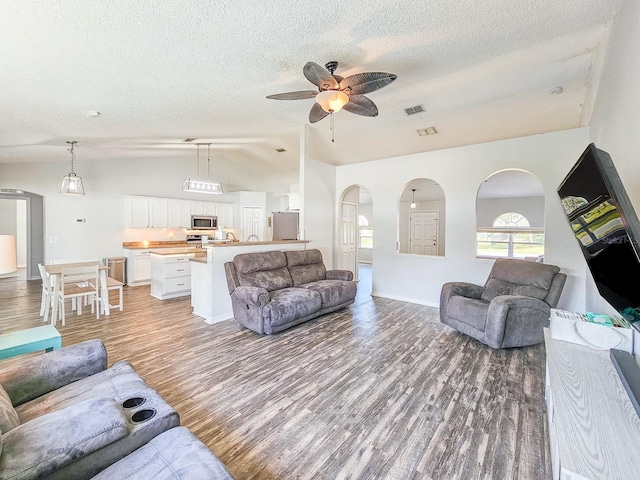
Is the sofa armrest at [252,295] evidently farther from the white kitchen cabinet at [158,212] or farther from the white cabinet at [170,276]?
the white kitchen cabinet at [158,212]

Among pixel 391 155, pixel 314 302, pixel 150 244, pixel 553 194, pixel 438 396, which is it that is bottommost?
pixel 438 396

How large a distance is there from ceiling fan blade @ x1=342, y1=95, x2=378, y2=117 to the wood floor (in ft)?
8.56

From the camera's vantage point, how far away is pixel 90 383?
161cm

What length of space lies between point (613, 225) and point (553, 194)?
3.38m

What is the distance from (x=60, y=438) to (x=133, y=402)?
42 centimetres

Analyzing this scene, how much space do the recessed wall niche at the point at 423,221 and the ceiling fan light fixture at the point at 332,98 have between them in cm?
619

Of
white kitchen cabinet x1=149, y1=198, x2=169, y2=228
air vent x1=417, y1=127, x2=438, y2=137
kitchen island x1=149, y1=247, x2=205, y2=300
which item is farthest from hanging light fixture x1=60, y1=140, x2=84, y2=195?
air vent x1=417, y1=127, x2=438, y2=137

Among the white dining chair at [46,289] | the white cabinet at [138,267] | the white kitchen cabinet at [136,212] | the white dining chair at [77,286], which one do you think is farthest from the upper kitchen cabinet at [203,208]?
the white dining chair at [46,289]

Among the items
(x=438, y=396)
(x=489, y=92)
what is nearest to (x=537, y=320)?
(x=438, y=396)

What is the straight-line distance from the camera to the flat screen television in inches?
42.9

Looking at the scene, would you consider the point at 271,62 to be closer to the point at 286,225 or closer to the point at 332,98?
the point at 332,98

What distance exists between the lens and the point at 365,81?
245 cm

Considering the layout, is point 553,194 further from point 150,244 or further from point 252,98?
point 150,244

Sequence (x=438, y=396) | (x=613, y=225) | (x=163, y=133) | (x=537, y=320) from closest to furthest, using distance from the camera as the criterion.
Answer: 1. (x=613, y=225)
2. (x=438, y=396)
3. (x=537, y=320)
4. (x=163, y=133)
